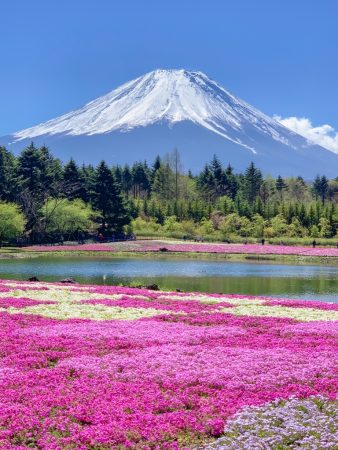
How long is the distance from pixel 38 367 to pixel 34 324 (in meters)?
5.82

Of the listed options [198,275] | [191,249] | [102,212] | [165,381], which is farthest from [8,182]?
[165,381]

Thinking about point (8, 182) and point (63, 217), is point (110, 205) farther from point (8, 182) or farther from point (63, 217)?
point (8, 182)

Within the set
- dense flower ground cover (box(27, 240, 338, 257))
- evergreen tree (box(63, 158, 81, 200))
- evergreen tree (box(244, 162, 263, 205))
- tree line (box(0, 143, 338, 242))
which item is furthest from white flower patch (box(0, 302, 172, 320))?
evergreen tree (box(244, 162, 263, 205))

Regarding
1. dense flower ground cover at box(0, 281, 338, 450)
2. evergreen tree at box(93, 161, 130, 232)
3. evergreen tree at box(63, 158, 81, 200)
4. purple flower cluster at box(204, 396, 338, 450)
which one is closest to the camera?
purple flower cluster at box(204, 396, 338, 450)

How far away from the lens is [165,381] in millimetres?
12766

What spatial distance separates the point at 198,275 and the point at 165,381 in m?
38.4

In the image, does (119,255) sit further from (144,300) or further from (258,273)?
(144,300)

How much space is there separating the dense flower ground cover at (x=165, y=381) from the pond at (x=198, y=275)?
18197 millimetres

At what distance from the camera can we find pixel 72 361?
14297 millimetres

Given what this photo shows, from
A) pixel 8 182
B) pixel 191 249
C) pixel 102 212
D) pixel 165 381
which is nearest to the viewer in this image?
pixel 165 381

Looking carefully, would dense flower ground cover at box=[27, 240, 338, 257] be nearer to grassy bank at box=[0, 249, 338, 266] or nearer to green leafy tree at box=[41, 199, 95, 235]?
grassy bank at box=[0, 249, 338, 266]

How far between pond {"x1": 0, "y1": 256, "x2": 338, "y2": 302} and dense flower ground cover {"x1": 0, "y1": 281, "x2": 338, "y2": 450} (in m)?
18.2

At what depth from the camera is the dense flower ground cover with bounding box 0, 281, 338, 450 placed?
385 inches

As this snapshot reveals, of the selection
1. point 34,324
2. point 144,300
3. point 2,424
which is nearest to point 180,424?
point 2,424
